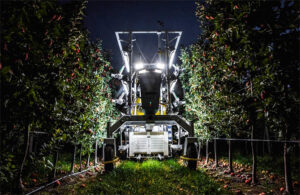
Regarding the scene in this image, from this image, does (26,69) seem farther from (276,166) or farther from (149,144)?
(276,166)

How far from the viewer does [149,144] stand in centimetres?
Answer: 703

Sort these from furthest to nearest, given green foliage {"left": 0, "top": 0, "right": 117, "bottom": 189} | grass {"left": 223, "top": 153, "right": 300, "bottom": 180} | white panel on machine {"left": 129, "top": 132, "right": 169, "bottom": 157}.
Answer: white panel on machine {"left": 129, "top": 132, "right": 169, "bottom": 157} → grass {"left": 223, "top": 153, "right": 300, "bottom": 180} → green foliage {"left": 0, "top": 0, "right": 117, "bottom": 189}

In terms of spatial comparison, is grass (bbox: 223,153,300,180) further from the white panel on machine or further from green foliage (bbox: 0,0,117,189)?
green foliage (bbox: 0,0,117,189)

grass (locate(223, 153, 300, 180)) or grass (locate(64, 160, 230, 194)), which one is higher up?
grass (locate(64, 160, 230, 194))

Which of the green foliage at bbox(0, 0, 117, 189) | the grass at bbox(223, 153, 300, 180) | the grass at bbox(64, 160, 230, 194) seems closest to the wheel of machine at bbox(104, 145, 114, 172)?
the grass at bbox(64, 160, 230, 194)

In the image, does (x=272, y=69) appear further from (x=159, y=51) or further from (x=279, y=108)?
(x=159, y=51)

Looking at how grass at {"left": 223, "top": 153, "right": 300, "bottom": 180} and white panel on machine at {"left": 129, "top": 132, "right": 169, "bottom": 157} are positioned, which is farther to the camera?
white panel on machine at {"left": 129, "top": 132, "right": 169, "bottom": 157}

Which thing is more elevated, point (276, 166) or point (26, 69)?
point (26, 69)

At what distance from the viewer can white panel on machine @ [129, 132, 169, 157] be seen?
696 centimetres

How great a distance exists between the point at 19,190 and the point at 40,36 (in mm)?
2117

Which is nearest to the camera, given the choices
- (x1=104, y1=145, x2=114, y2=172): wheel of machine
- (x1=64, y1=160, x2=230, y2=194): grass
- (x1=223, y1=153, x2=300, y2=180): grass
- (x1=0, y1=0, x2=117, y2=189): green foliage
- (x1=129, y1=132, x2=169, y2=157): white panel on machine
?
(x1=0, y1=0, x2=117, y2=189): green foliage

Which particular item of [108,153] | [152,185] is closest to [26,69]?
[152,185]

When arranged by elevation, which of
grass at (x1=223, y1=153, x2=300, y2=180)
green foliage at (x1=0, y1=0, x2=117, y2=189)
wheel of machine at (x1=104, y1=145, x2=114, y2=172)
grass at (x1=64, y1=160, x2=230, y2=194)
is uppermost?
green foliage at (x1=0, y1=0, x2=117, y2=189)

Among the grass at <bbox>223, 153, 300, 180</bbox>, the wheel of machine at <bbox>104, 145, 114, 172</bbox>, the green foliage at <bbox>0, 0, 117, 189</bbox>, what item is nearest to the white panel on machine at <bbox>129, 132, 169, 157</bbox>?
the wheel of machine at <bbox>104, 145, 114, 172</bbox>
